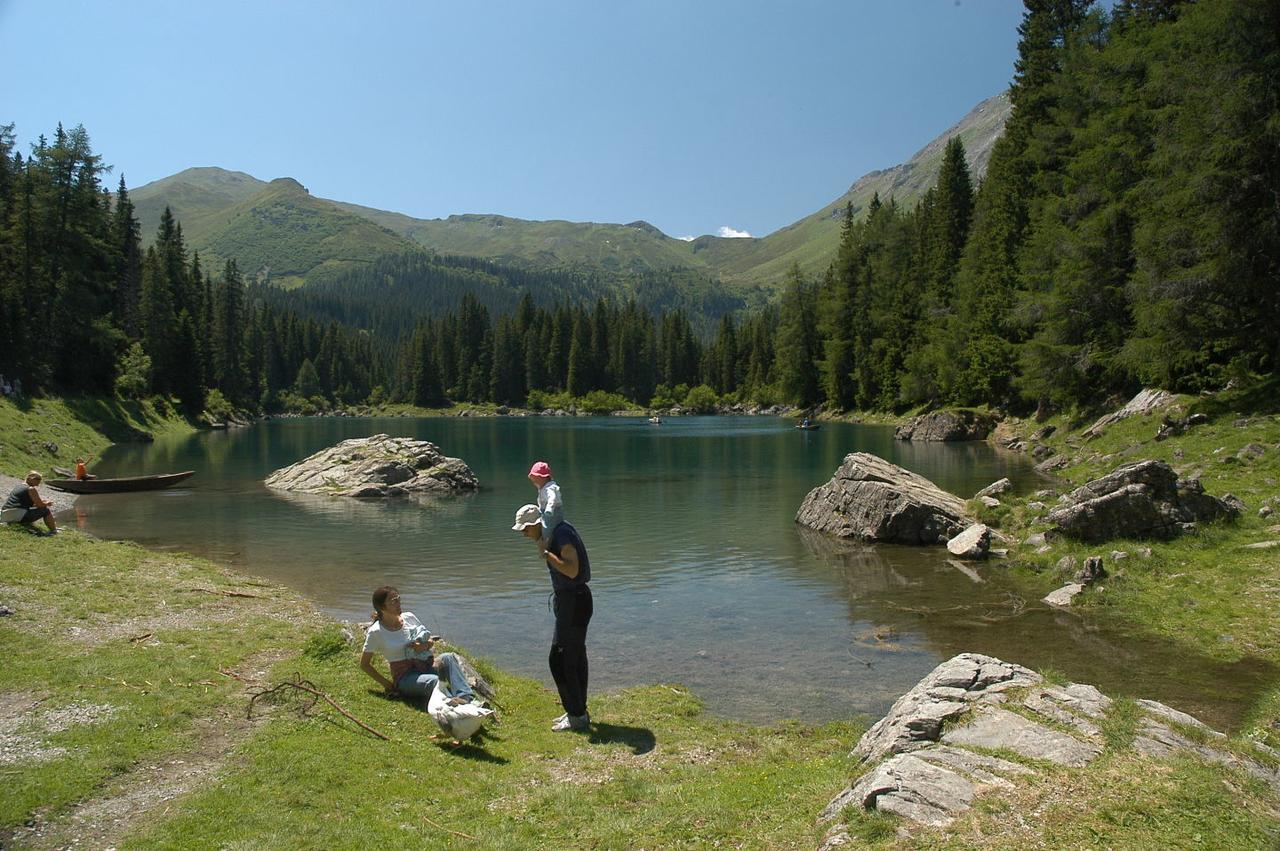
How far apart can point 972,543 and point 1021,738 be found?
17122mm

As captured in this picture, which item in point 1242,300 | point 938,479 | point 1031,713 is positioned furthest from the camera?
point 938,479

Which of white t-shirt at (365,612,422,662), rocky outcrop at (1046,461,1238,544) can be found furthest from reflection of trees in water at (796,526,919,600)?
white t-shirt at (365,612,422,662)

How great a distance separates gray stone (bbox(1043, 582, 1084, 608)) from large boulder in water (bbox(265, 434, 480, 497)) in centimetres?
3323

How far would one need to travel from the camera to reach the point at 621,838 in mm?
7246

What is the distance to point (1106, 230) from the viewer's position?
45.4 metres

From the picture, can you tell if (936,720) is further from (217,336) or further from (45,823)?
(217,336)

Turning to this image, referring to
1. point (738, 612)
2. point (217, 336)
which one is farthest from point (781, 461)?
point (217, 336)

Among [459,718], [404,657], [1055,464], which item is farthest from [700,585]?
[1055,464]

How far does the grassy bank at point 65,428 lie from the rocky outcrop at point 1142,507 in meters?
46.2

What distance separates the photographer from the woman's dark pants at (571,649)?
11.1 meters

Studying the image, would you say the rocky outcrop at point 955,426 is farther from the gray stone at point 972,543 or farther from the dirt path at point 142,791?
the dirt path at point 142,791

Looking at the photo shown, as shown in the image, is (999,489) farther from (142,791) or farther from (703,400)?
(703,400)

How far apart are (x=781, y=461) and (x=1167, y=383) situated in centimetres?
2459

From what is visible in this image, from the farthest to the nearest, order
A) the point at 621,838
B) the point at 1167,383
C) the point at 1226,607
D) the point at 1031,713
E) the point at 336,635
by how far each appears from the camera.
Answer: the point at 1167,383 → the point at 1226,607 → the point at 336,635 → the point at 1031,713 → the point at 621,838
